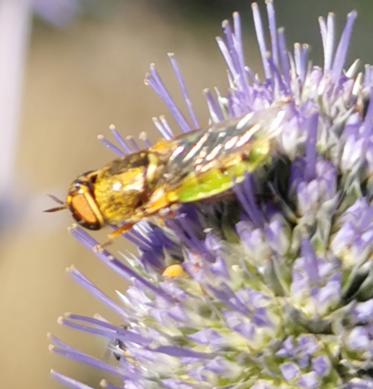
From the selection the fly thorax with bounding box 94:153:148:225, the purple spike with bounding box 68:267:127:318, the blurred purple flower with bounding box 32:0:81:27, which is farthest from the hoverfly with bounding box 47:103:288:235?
the blurred purple flower with bounding box 32:0:81:27

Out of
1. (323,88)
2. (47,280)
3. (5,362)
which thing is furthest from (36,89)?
(323,88)

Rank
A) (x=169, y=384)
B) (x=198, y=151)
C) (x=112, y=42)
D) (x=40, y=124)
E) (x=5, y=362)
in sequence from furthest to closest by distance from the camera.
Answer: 1. (x=112, y=42)
2. (x=40, y=124)
3. (x=5, y=362)
4. (x=169, y=384)
5. (x=198, y=151)

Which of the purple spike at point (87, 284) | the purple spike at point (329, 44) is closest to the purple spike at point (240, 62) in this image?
the purple spike at point (329, 44)

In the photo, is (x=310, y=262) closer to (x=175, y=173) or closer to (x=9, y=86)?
(x=175, y=173)

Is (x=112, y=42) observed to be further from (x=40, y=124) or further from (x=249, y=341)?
(x=249, y=341)

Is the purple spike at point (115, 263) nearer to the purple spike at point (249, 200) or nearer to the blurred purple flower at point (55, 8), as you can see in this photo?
the purple spike at point (249, 200)

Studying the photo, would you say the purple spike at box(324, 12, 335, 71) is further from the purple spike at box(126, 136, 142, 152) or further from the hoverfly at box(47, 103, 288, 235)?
the purple spike at box(126, 136, 142, 152)
